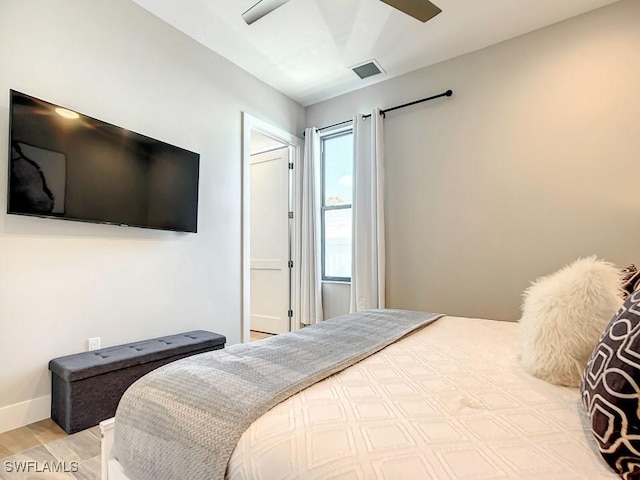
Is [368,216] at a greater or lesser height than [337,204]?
lesser

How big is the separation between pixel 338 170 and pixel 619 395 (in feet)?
11.7

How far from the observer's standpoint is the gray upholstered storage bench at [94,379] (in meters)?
1.80

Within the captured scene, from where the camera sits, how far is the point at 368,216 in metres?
3.52

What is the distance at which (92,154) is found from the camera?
2107mm

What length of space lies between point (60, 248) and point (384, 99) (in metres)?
3.22

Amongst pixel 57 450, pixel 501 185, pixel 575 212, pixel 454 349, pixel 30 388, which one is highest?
pixel 501 185

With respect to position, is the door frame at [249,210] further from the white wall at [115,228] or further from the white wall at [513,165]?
the white wall at [513,165]

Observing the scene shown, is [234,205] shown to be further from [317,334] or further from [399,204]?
[317,334]

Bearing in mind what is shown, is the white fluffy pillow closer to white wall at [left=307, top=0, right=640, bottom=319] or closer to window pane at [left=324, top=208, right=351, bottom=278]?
white wall at [left=307, top=0, right=640, bottom=319]

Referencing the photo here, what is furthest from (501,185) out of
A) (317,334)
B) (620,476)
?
(620,476)

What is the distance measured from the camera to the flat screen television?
182cm

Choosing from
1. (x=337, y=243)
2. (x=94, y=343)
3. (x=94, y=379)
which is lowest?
(x=94, y=379)

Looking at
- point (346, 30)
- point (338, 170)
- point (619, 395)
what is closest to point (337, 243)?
point (338, 170)

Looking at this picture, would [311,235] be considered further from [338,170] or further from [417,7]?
[417,7]
